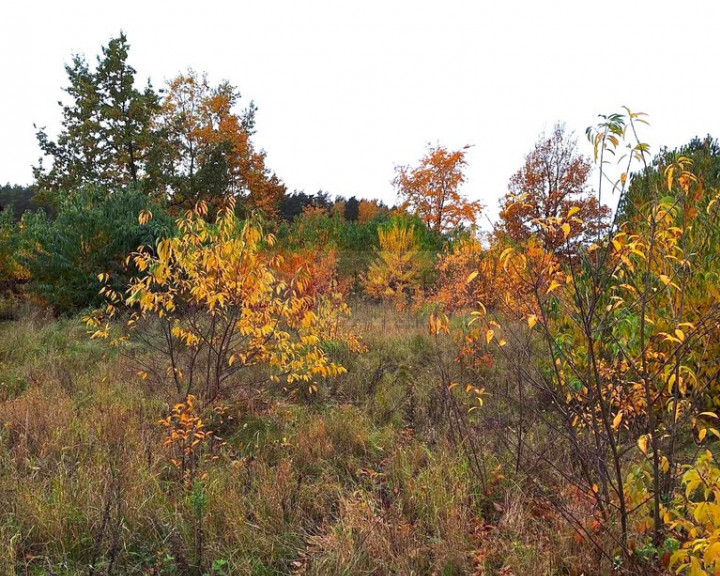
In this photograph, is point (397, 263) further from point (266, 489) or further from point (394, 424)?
point (266, 489)

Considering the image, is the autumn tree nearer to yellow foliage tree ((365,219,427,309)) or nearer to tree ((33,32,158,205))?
tree ((33,32,158,205))

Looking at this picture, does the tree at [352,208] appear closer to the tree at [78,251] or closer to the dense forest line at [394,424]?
the tree at [78,251]

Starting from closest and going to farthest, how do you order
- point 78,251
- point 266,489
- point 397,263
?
point 266,489, point 78,251, point 397,263

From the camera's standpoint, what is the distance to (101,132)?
1864 cm

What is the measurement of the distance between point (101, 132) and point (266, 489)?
2063 centimetres

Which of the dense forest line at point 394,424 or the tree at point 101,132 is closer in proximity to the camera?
the dense forest line at point 394,424

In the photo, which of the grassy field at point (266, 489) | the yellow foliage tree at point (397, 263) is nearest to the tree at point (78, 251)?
the grassy field at point (266, 489)

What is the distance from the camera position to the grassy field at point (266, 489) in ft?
7.52

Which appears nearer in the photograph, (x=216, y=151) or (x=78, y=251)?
(x=78, y=251)

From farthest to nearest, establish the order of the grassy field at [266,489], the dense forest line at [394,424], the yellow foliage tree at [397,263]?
the yellow foliage tree at [397,263] → the grassy field at [266,489] → the dense forest line at [394,424]

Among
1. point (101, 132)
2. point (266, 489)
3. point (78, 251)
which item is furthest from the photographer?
point (101, 132)

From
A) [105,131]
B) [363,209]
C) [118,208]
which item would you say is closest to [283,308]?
[118,208]

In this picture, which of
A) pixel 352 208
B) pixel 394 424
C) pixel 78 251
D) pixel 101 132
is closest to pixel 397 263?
pixel 78 251

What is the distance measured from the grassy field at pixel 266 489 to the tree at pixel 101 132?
17014 mm
